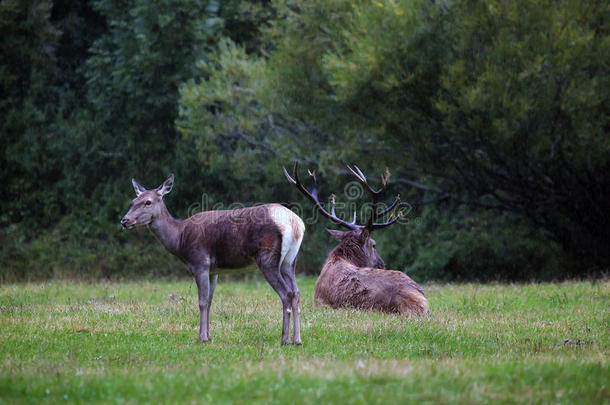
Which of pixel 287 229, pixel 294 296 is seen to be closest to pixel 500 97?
pixel 287 229

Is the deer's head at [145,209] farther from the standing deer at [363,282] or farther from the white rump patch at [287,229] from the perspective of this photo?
the standing deer at [363,282]

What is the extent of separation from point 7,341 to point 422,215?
560 inches

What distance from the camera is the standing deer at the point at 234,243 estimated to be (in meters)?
7.93

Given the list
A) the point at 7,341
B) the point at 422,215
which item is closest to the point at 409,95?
the point at 422,215

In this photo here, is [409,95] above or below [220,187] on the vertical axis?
above

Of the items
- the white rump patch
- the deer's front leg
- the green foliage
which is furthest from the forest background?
the deer's front leg

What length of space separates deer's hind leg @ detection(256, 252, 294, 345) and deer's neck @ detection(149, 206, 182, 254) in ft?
3.43

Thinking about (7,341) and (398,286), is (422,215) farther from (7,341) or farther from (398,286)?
(7,341)

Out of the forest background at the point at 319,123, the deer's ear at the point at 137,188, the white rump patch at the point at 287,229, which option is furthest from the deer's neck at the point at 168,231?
the forest background at the point at 319,123

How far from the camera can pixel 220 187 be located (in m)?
24.3

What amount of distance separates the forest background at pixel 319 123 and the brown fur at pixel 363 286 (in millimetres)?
4669

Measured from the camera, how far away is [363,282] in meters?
10.7

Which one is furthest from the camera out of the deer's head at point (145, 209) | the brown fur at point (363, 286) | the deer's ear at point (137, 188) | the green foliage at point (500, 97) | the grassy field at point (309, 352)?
the green foliage at point (500, 97)

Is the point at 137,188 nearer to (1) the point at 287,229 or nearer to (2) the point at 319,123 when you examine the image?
(1) the point at 287,229
